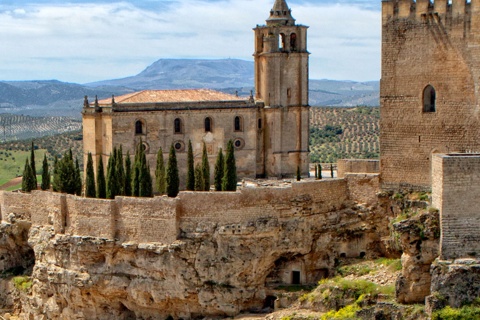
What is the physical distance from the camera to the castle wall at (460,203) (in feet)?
87.8

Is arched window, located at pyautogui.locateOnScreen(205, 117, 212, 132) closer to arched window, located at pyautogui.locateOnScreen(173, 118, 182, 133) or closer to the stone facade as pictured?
arched window, located at pyautogui.locateOnScreen(173, 118, 182, 133)

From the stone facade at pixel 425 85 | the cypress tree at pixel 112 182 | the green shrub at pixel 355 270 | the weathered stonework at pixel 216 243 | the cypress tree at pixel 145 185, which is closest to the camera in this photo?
the stone facade at pixel 425 85

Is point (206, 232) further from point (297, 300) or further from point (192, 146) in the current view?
point (192, 146)

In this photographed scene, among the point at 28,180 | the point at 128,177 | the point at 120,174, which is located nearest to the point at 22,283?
the point at 28,180

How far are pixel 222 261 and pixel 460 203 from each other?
33.4 ft

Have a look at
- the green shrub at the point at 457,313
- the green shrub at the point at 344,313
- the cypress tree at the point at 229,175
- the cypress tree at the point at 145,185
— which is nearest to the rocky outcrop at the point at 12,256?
the cypress tree at the point at 145,185

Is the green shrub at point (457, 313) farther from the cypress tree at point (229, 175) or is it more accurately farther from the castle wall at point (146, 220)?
the cypress tree at point (229, 175)

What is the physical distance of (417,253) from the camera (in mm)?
28266

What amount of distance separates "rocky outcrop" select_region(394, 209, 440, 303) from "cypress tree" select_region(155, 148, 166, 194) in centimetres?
1358

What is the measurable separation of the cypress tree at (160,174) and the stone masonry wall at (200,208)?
466 centimetres

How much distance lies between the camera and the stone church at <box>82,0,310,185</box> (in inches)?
1672

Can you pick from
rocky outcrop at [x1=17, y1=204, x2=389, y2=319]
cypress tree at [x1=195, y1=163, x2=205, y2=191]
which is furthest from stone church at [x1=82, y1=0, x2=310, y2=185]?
rocky outcrop at [x1=17, y1=204, x2=389, y2=319]

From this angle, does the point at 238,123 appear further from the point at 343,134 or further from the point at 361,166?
the point at 343,134

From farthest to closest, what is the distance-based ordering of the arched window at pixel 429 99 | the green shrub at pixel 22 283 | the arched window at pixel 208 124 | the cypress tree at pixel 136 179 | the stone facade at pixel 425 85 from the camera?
the arched window at pixel 208 124 → the green shrub at pixel 22 283 → the cypress tree at pixel 136 179 → the arched window at pixel 429 99 → the stone facade at pixel 425 85
